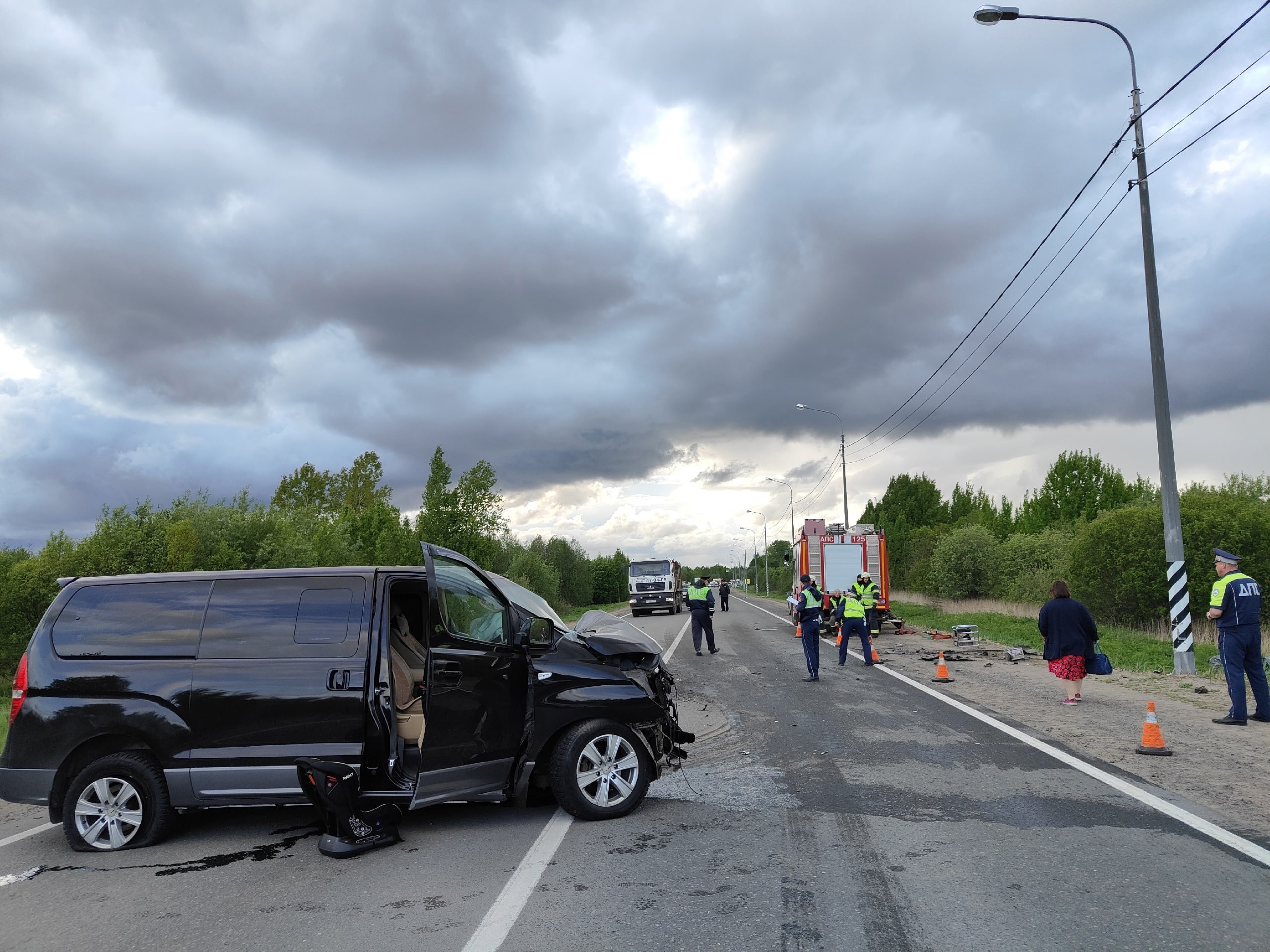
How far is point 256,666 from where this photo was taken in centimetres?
557

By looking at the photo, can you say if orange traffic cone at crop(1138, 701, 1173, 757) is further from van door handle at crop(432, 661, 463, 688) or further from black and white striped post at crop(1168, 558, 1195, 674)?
black and white striped post at crop(1168, 558, 1195, 674)

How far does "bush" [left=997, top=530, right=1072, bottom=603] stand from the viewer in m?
31.4

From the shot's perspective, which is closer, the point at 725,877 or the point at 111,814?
the point at 725,877

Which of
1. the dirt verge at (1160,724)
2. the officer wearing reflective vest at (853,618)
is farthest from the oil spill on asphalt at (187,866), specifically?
the officer wearing reflective vest at (853,618)

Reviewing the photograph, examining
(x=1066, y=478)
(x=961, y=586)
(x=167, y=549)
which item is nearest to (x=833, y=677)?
(x=961, y=586)

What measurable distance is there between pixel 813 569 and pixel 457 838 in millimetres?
21833

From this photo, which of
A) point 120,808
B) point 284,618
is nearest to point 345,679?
point 284,618

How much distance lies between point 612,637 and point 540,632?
0.81 metres

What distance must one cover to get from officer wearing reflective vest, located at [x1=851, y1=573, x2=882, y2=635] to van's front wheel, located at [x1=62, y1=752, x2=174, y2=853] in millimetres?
12028

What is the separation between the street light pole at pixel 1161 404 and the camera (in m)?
13.9

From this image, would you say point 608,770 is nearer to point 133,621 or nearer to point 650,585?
point 133,621

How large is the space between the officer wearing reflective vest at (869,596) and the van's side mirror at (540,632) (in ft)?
34.1

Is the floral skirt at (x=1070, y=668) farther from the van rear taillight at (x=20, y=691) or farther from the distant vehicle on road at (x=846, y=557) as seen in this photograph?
the distant vehicle on road at (x=846, y=557)

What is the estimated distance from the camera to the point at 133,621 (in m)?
5.72
